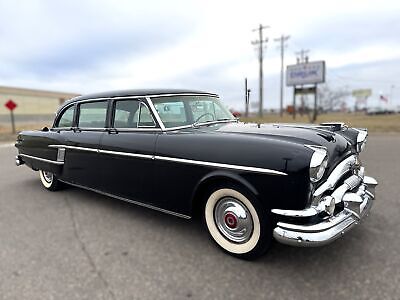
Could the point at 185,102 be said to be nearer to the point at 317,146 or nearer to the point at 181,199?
the point at 181,199

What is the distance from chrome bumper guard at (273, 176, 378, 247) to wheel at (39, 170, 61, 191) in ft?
13.0

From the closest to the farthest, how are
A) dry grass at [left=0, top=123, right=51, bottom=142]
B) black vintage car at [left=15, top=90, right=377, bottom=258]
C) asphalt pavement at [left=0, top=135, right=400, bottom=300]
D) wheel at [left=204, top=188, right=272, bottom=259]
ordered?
1. asphalt pavement at [left=0, top=135, right=400, bottom=300]
2. black vintage car at [left=15, top=90, right=377, bottom=258]
3. wheel at [left=204, top=188, right=272, bottom=259]
4. dry grass at [left=0, top=123, right=51, bottom=142]

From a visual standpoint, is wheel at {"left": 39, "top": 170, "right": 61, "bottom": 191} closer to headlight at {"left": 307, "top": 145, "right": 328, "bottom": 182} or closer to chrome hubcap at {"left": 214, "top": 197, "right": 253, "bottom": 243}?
chrome hubcap at {"left": 214, "top": 197, "right": 253, "bottom": 243}

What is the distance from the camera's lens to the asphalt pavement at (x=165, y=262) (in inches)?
94.8

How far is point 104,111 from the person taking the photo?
4145 millimetres

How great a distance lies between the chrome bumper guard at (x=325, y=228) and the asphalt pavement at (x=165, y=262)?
34 centimetres

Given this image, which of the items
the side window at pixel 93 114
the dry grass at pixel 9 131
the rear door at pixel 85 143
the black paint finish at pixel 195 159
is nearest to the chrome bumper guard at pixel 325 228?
the black paint finish at pixel 195 159

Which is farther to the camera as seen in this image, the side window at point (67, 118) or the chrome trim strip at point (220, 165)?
the side window at point (67, 118)

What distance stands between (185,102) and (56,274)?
7.45 ft

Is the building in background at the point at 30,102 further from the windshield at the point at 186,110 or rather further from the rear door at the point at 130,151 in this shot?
the windshield at the point at 186,110

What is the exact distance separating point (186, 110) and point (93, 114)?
1437 mm

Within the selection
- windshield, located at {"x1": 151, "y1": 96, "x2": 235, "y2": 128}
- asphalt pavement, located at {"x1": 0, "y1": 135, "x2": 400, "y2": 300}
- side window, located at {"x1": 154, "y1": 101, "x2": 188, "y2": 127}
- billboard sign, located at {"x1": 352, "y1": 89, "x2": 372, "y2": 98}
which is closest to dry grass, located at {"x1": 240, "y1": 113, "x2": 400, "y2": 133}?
windshield, located at {"x1": 151, "y1": 96, "x2": 235, "y2": 128}

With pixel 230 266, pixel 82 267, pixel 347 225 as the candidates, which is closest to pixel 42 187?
pixel 82 267

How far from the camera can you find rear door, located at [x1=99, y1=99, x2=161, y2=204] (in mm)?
3465
